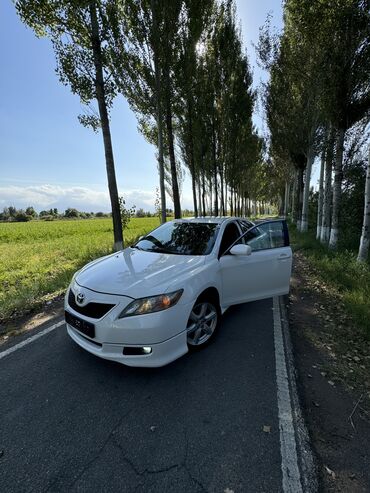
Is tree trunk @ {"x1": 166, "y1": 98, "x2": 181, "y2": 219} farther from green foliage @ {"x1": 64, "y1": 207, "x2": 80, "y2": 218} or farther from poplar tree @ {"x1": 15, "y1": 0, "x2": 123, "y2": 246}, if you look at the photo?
green foliage @ {"x1": 64, "y1": 207, "x2": 80, "y2": 218}

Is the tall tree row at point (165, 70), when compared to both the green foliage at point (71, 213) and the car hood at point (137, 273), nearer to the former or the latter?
the car hood at point (137, 273)

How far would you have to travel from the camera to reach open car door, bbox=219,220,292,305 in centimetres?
371

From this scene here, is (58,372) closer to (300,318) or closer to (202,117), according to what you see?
(300,318)

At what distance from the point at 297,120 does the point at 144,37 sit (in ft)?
27.4

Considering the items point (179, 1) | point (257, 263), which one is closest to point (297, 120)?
point (179, 1)

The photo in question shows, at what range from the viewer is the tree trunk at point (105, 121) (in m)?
8.02

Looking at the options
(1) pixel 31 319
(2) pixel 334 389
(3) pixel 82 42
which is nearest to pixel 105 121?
(3) pixel 82 42

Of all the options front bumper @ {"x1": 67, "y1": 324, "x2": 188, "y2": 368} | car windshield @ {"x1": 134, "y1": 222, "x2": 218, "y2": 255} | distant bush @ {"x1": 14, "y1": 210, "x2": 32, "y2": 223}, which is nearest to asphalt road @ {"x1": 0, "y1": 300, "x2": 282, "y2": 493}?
front bumper @ {"x1": 67, "y1": 324, "x2": 188, "y2": 368}

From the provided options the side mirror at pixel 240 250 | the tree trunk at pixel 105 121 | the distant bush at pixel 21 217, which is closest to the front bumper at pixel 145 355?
the side mirror at pixel 240 250

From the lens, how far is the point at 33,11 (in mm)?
7363

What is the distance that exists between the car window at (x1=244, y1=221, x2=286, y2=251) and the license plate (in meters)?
2.64

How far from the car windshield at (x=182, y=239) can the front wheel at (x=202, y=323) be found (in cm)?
75

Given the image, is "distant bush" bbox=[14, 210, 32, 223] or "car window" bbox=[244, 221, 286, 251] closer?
"car window" bbox=[244, 221, 286, 251]

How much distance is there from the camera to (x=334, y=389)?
2.66 meters
